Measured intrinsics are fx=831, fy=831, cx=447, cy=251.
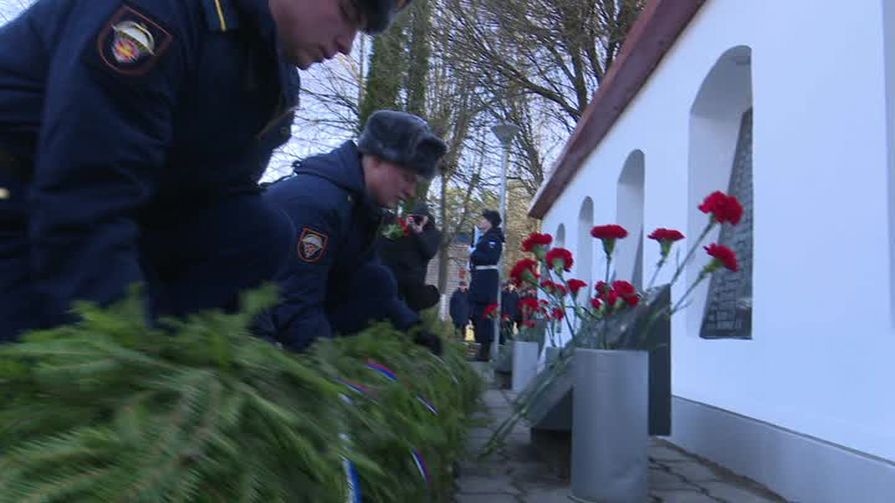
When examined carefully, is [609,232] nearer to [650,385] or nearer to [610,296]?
[610,296]

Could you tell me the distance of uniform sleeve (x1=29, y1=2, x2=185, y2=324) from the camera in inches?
47.4

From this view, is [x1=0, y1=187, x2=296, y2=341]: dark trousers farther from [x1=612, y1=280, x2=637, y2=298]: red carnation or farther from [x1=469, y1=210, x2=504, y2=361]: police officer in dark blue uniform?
[x1=469, y1=210, x2=504, y2=361]: police officer in dark blue uniform

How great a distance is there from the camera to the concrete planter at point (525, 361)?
7.12 metres

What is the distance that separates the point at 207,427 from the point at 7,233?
0.85 metres

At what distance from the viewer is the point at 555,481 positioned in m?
3.75

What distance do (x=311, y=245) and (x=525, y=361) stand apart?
4826 millimetres

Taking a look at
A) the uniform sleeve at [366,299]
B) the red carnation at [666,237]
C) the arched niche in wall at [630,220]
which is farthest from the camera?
the arched niche in wall at [630,220]

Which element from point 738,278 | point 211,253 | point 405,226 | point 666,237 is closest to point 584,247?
point 405,226

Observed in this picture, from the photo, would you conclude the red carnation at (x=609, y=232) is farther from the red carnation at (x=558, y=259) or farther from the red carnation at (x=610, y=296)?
the red carnation at (x=558, y=259)

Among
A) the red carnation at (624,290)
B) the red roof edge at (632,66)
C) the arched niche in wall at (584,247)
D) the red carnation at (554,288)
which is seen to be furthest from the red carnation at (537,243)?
the arched niche in wall at (584,247)

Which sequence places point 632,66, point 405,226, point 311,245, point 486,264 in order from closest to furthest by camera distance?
1. point 311,245
2. point 405,226
3. point 632,66
4. point 486,264

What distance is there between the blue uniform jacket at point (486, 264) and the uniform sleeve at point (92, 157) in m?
9.63

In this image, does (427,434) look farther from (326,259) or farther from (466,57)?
(466,57)

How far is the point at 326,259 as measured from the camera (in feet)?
8.87
